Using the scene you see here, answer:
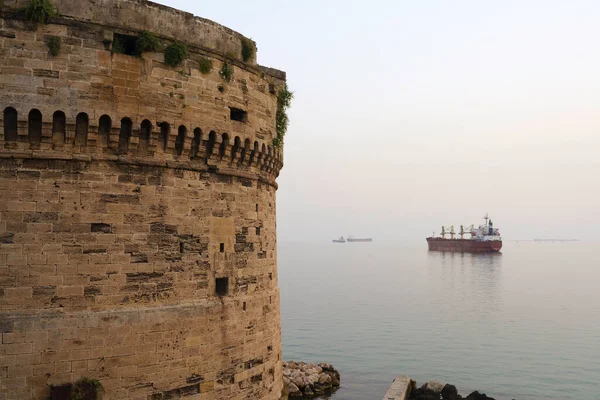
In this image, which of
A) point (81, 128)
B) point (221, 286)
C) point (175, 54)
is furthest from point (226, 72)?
point (221, 286)

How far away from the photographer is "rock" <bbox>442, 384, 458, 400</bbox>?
24.1 meters

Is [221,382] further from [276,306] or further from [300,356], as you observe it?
[300,356]

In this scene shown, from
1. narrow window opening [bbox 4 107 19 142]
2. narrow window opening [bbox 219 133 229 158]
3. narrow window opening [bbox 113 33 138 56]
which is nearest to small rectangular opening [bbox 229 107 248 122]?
narrow window opening [bbox 219 133 229 158]

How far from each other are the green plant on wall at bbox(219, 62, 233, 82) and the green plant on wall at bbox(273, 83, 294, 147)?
7.54 ft

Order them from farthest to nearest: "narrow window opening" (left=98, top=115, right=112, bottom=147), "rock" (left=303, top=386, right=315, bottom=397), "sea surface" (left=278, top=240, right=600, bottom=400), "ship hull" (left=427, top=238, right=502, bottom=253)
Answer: "ship hull" (left=427, top=238, right=502, bottom=253)
"sea surface" (left=278, top=240, right=600, bottom=400)
"rock" (left=303, top=386, right=315, bottom=397)
"narrow window opening" (left=98, top=115, right=112, bottom=147)

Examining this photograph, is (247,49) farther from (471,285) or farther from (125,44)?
(471,285)

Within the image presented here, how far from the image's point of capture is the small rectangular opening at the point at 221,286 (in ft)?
34.5

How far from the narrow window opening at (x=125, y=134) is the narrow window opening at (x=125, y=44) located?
127 centimetres

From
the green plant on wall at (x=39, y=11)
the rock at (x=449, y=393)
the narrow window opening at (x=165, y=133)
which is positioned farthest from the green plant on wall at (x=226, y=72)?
the rock at (x=449, y=393)

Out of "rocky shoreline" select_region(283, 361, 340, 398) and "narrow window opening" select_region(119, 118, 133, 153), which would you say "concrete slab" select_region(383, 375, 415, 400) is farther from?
"narrow window opening" select_region(119, 118, 133, 153)

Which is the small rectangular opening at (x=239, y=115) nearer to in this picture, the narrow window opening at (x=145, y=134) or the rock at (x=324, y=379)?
the narrow window opening at (x=145, y=134)

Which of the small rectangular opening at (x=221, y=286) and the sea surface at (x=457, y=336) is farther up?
the small rectangular opening at (x=221, y=286)

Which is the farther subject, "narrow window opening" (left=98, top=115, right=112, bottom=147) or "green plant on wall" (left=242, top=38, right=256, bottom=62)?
"green plant on wall" (left=242, top=38, right=256, bottom=62)

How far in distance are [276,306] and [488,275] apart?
253 feet
